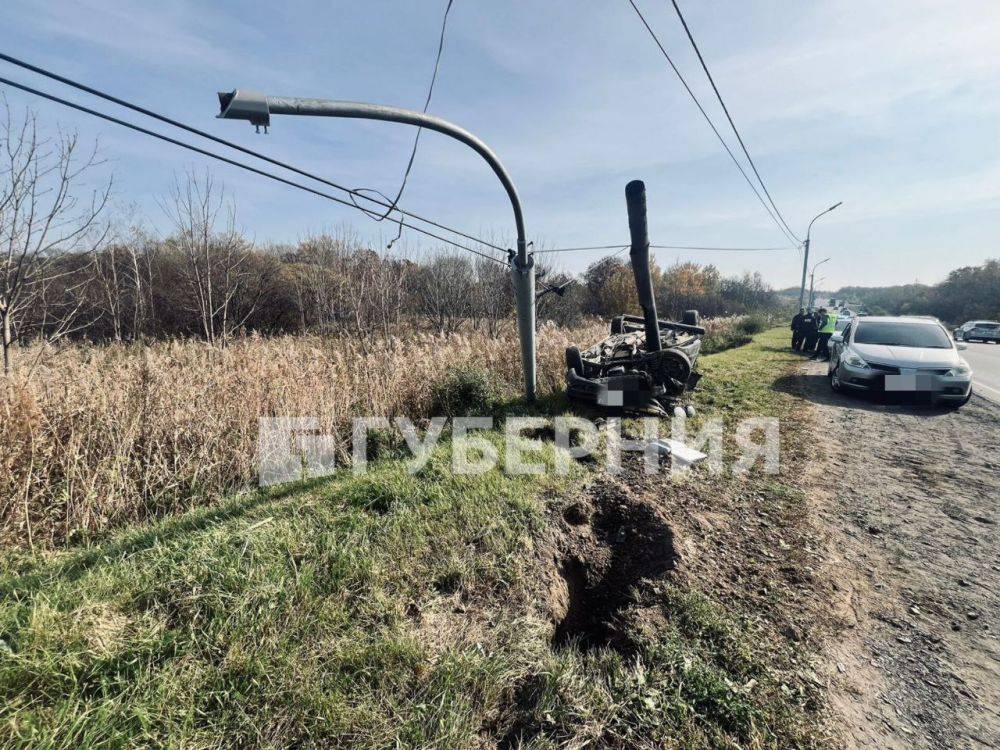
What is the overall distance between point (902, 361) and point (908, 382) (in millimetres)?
412

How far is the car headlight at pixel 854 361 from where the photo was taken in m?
A: 7.84

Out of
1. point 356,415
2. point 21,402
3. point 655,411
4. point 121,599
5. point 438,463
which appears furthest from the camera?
point 655,411

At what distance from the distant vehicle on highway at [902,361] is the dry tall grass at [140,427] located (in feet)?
28.8

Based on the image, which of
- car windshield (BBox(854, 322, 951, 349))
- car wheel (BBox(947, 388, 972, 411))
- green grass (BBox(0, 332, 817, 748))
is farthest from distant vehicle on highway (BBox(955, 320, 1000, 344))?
green grass (BBox(0, 332, 817, 748))

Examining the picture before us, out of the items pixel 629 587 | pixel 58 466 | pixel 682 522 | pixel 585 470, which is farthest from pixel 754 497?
pixel 58 466

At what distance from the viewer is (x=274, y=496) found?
13.5ft

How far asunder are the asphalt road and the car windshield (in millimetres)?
1546

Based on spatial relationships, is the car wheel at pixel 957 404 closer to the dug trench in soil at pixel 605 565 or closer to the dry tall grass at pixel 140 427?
the dug trench in soil at pixel 605 565

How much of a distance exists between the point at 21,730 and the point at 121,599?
742 mm

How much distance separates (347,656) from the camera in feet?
6.92

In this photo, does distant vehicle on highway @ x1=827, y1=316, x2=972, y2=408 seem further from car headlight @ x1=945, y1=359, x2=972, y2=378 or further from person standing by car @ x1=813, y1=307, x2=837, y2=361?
person standing by car @ x1=813, y1=307, x2=837, y2=361

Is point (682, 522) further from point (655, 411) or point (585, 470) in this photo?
point (655, 411)

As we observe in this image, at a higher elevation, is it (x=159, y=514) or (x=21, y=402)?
(x=21, y=402)

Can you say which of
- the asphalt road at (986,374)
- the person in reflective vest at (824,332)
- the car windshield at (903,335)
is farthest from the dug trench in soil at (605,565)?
the person in reflective vest at (824,332)
